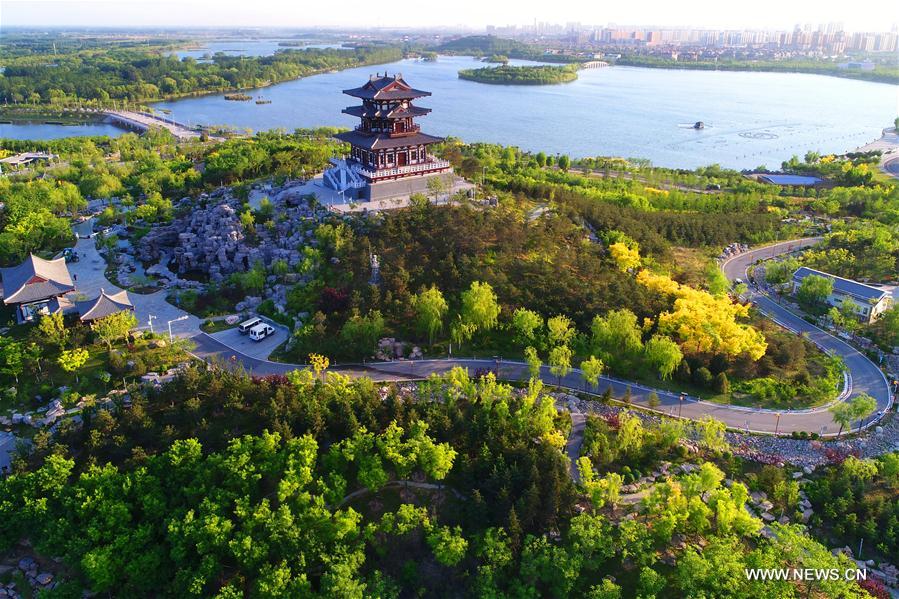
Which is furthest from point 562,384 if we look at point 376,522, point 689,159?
point 689,159

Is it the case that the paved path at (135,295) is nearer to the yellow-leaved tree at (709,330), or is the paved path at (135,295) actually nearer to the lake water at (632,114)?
the yellow-leaved tree at (709,330)

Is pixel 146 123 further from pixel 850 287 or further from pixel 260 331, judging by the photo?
pixel 850 287

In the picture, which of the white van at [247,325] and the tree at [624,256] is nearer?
the white van at [247,325]

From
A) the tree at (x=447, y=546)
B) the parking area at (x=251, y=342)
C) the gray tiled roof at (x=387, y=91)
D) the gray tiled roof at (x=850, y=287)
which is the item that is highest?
the gray tiled roof at (x=387, y=91)

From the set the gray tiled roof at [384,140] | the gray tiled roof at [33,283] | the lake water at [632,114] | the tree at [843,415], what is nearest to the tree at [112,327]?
the gray tiled roof at [33,283]

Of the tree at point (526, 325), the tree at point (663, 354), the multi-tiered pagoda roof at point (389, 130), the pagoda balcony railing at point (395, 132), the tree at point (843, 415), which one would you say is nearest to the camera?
the tree at point (843, 415)

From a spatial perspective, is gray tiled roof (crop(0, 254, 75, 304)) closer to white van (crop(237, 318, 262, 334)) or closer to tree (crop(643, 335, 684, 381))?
white van (crop(237, 318, 262, 334))

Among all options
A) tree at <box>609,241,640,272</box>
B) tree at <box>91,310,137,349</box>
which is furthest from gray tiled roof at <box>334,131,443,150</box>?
tree at <box>91,310,137,349</box>
